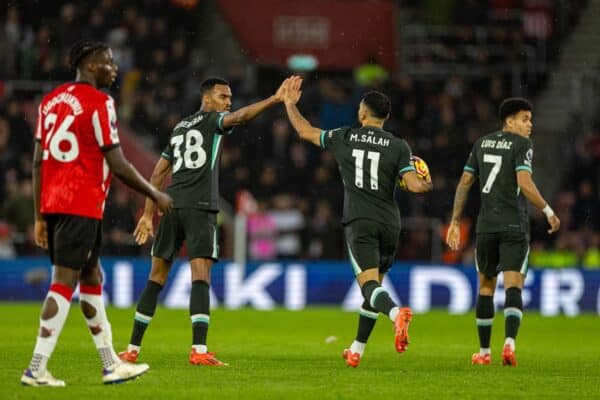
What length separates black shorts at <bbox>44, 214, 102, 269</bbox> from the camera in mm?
8688

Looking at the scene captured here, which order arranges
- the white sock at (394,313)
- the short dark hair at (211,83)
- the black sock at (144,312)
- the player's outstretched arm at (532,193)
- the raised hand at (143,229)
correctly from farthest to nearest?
the player's outstretched arm at (532,193) < the short dark hair at (211,83) < the black sock at (144,312) < the raised hand at (143,229) < the white sock at (394,313)

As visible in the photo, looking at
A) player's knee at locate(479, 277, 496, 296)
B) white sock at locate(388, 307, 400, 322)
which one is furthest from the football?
player's knee at locate(479, 277, 496, 296)

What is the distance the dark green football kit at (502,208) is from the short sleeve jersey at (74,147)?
4067mm

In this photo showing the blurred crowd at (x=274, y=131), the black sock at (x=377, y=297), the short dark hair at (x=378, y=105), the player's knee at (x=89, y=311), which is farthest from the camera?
the blurred crowd at (x=274, y=131)

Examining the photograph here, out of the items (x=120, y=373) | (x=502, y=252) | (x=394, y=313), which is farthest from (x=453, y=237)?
(x=120, y=373)

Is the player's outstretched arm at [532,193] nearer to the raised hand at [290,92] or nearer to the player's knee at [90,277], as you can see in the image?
the raised hand at [290,92]

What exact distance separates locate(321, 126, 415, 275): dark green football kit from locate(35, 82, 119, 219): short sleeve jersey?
2.68 metres

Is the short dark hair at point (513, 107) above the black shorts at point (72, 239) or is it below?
above

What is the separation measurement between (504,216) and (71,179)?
431 centimetres

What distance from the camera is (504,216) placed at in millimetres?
11641

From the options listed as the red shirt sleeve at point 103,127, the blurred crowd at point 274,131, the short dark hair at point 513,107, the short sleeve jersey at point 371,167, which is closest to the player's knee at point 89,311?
the red shirt sleeve at point 103,127

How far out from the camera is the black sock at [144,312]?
11.0m

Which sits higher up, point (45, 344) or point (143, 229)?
point (143, 229)

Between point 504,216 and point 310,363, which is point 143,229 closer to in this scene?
point 310,363
